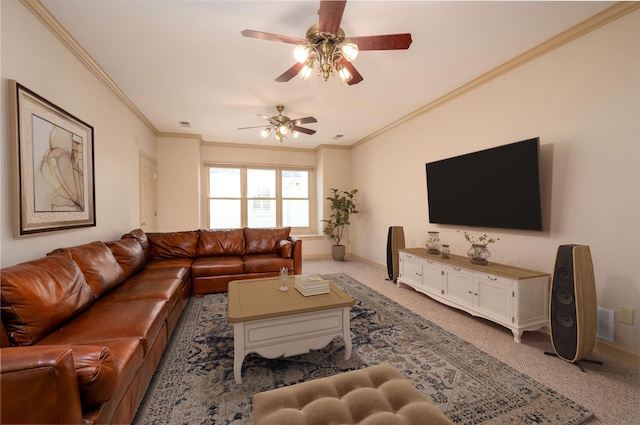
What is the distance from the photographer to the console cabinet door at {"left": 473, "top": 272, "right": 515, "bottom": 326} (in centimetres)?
240

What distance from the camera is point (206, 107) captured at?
3.96 m

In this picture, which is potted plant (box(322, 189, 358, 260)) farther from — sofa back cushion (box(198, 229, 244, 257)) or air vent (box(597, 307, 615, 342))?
air vent (box(597, 307, 615, 342))

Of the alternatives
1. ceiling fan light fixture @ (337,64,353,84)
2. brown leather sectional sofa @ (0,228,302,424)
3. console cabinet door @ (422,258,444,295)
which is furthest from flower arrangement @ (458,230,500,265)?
brown leather sectional sofa @ (0,228,302,424)

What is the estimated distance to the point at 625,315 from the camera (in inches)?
79.7

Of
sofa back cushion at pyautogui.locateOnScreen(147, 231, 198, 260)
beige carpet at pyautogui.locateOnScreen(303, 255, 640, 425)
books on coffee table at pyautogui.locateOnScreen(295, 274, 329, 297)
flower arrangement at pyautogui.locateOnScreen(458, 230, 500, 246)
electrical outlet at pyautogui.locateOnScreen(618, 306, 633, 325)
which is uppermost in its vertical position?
flower arrangement at pyautogui.locateOnScreen(458, 230, 500, 246)

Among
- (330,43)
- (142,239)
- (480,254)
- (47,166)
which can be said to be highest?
(330,43)

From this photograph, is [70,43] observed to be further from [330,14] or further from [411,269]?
[411,269]

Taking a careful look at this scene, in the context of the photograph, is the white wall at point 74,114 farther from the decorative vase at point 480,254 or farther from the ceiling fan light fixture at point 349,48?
the decorative vase at point 480,254

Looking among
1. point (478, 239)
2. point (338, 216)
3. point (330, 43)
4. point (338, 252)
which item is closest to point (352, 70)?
point (330, 43)

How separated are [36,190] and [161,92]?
2063 mm

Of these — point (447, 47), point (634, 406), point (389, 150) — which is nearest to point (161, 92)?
point (447, 47)

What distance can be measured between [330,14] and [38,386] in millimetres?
2259

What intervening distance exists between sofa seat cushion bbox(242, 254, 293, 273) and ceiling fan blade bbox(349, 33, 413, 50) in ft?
9.72

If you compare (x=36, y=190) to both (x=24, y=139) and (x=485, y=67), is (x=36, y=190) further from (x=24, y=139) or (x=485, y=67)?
(x=485, y=67)
